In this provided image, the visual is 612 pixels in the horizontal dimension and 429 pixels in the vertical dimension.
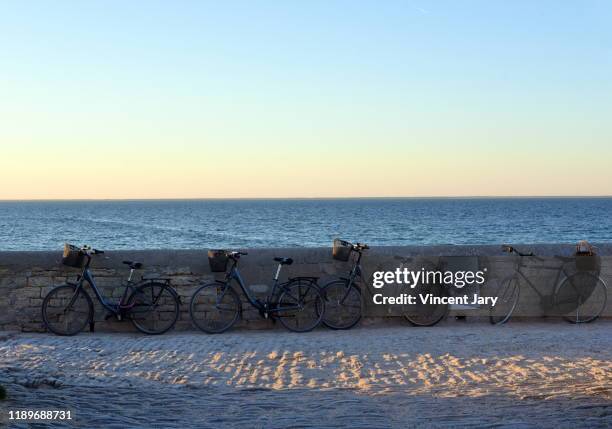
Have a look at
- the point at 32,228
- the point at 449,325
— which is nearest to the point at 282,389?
the point at 449,325

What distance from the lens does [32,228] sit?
213ft

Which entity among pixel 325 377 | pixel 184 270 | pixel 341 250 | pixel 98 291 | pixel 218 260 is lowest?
pixel 325 377

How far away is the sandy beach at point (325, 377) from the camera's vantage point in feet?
17.4

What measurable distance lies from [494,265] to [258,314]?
300cm

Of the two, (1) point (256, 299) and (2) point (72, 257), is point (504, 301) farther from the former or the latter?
(2) point (72, 257)

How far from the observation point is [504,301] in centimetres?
938

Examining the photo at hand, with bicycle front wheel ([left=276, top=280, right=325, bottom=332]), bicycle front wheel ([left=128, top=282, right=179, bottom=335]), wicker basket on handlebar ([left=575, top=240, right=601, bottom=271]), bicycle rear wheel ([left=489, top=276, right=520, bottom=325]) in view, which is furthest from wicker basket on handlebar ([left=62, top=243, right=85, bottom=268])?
wicker basket on handlebar ([left=575, top=240, right=601, bottom=271])

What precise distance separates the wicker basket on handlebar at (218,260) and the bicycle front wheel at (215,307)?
176mm

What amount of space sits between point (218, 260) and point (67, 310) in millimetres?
1822

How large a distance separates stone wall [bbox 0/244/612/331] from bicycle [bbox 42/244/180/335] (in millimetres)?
163

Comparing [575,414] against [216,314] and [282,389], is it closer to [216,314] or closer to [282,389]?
[282,389]

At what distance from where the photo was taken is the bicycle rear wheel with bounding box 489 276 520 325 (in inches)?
368

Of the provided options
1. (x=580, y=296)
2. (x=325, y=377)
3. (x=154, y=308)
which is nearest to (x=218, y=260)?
(x=154, y=308)

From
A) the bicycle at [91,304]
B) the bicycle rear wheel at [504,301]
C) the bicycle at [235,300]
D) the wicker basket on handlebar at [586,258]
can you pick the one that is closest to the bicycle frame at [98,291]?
the bicycle at [91,304]
